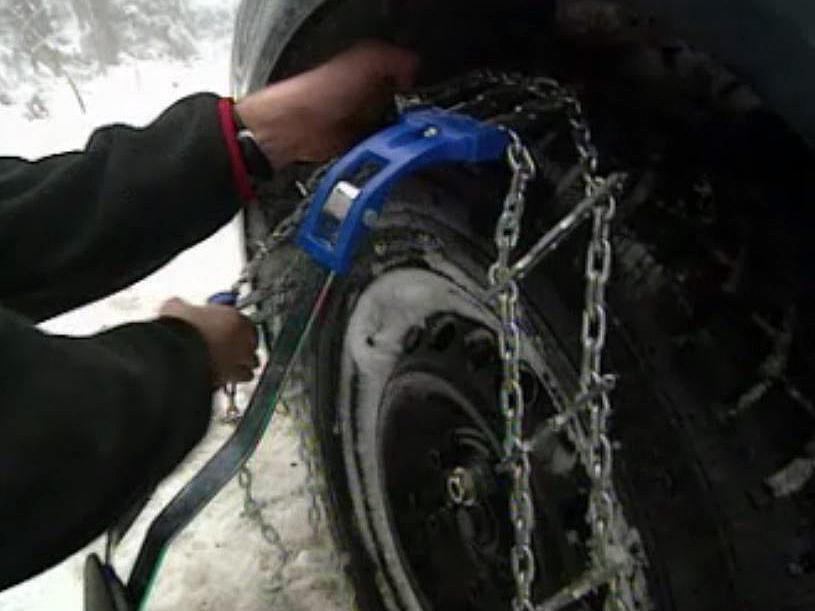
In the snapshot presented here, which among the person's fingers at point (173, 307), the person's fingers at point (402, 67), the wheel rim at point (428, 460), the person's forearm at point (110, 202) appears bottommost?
the wheel rim at point (428, 460)

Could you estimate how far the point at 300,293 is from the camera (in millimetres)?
1460

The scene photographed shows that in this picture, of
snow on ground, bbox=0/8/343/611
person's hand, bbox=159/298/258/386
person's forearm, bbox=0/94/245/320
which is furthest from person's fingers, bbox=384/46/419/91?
snow on ground, bbox=0/8/343/611

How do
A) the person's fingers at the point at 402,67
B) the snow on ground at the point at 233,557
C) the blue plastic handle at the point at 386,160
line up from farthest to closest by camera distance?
the snow on ground at the point at 233,557
the person's fingers at the point at 402,67
the blue plastic handle at the point at 386,160

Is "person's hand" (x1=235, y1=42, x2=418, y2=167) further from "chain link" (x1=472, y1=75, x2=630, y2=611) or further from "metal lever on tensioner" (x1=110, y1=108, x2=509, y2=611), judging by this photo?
"chain link" (x1=472, y1=75, x2=630, y2=611)

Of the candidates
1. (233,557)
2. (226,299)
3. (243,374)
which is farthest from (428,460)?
(233,557)

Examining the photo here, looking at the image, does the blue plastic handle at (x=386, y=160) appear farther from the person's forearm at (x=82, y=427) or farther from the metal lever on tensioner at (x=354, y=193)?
the person's forearm at (x=82, y=427)

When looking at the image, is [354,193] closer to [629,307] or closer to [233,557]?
[629,307]

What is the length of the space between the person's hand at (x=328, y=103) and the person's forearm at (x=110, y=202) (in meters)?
0.07

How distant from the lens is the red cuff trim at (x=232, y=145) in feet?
5.16

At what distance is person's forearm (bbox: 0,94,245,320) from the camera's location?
1539mm

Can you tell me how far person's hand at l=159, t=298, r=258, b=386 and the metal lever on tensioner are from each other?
0.05 m

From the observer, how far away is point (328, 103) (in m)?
1.54

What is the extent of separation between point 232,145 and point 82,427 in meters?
0.52

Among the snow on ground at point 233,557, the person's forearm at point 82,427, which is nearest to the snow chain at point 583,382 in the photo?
the person's forearm at point 82,427
